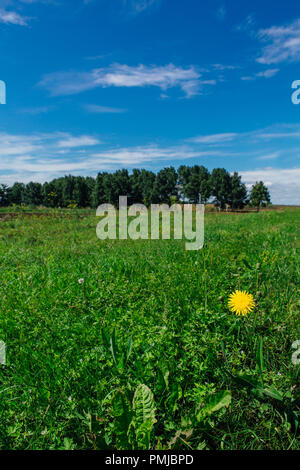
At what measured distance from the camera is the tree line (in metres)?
58.1

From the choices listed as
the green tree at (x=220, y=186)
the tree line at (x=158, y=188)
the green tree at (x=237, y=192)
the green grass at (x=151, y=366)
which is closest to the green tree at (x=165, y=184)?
the tree line at (x=158, y=188)

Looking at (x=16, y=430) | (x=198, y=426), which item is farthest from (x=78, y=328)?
(x=198, y=426)

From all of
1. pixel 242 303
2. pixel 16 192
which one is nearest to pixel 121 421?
pixel 242 303

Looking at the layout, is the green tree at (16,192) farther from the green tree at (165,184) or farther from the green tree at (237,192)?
the green tree at (237,192)

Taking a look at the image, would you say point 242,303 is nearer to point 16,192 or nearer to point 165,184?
point 165,184

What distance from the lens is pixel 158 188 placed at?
6075cm

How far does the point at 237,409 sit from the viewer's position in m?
1.32

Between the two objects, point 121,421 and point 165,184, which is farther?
point 165,184

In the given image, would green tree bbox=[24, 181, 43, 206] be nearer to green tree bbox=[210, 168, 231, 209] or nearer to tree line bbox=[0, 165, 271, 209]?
tree line bbox=[0, 165, 271, 209]

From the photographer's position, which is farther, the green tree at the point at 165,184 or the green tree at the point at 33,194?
the green tree at the point at 33,194

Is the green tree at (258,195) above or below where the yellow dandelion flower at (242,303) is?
above

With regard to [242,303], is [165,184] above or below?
above

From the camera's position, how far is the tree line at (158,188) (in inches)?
2287

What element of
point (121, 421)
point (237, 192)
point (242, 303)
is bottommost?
point (121, 421)
